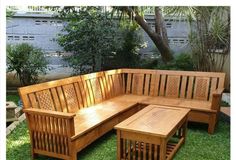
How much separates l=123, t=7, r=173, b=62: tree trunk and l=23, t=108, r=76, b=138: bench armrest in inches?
172

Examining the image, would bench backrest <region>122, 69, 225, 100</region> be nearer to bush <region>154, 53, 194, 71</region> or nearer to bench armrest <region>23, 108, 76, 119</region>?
bush <region>154, 53, 194, 71</region>

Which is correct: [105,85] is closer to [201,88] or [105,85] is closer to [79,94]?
[79,94]

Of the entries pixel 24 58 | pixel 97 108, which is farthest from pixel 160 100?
pixel 24 58

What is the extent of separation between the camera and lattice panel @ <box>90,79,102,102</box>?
4723 mm

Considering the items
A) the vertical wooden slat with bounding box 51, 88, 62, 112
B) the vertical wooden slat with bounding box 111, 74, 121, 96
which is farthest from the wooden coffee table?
the vertical wooden slat with bounding box 111, 74, 121, 96

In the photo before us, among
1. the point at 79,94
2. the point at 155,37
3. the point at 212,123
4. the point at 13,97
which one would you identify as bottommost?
the point at 13,97

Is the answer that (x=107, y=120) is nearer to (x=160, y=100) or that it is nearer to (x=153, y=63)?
(x=160, y=100)

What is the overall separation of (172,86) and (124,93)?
1.03 m

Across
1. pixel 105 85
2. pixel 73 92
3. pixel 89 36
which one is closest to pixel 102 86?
pixel 105 85

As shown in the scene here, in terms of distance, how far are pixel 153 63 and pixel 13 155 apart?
16.6 feet

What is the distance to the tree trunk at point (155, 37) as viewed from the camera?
6946mm

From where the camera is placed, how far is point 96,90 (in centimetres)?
479

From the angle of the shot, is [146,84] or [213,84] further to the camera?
[146,84]

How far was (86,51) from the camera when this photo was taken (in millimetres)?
6695
